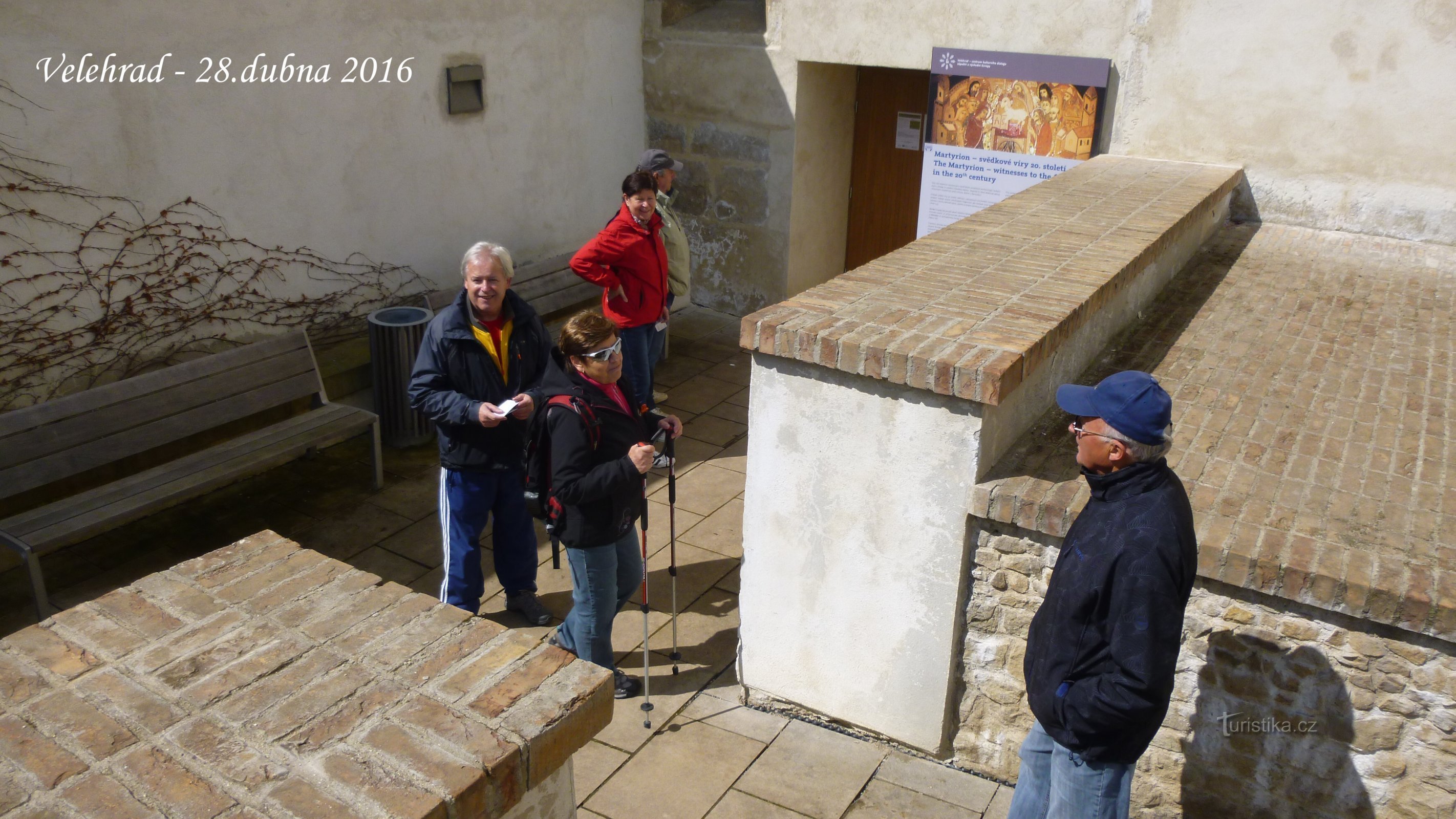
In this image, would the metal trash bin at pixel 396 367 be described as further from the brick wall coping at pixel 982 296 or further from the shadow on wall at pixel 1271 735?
the shadow on wall at pixel 1271 735

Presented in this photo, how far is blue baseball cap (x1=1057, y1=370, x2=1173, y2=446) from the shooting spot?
272 centimetres

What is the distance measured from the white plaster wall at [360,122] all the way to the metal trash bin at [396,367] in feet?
1.95

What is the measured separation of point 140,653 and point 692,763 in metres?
2.38

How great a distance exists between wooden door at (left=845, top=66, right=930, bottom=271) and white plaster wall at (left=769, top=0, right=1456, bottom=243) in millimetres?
1455

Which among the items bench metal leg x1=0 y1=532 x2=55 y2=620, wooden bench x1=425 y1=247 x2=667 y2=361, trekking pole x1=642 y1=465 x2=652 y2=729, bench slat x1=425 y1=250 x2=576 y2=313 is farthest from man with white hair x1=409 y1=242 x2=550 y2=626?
wooden bench x1=425 y1=247 x2=667 y2=361

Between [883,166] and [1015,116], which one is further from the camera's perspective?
[883,166]

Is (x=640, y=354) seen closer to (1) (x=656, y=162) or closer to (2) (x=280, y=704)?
(1) (x=656, y=162)

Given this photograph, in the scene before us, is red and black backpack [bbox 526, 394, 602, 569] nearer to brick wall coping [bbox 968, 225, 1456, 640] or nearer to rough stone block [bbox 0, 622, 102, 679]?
brick wall coping [bbox 968, 225, 1456, 640]

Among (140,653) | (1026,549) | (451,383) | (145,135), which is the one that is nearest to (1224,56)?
(1026,549)

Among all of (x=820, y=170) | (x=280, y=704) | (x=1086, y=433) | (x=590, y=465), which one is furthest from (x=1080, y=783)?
(x=820, y=170)

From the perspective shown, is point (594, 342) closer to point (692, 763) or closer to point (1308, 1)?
point (692, 763)

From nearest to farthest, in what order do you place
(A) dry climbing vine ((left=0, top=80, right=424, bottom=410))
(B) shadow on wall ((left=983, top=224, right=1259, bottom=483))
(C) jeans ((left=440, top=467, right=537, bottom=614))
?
1. (B) shadow on wall ((left=983, top=224, right=1259, bottom=483))
2. (C) jeans ((left=440, top=467, right=537, bottom=614))
3. (A) dry climbing vine ((left=0, top=80, right=424, bottom=410))

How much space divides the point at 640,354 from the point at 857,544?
303 centimetres

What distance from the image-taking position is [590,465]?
3.92 metres
